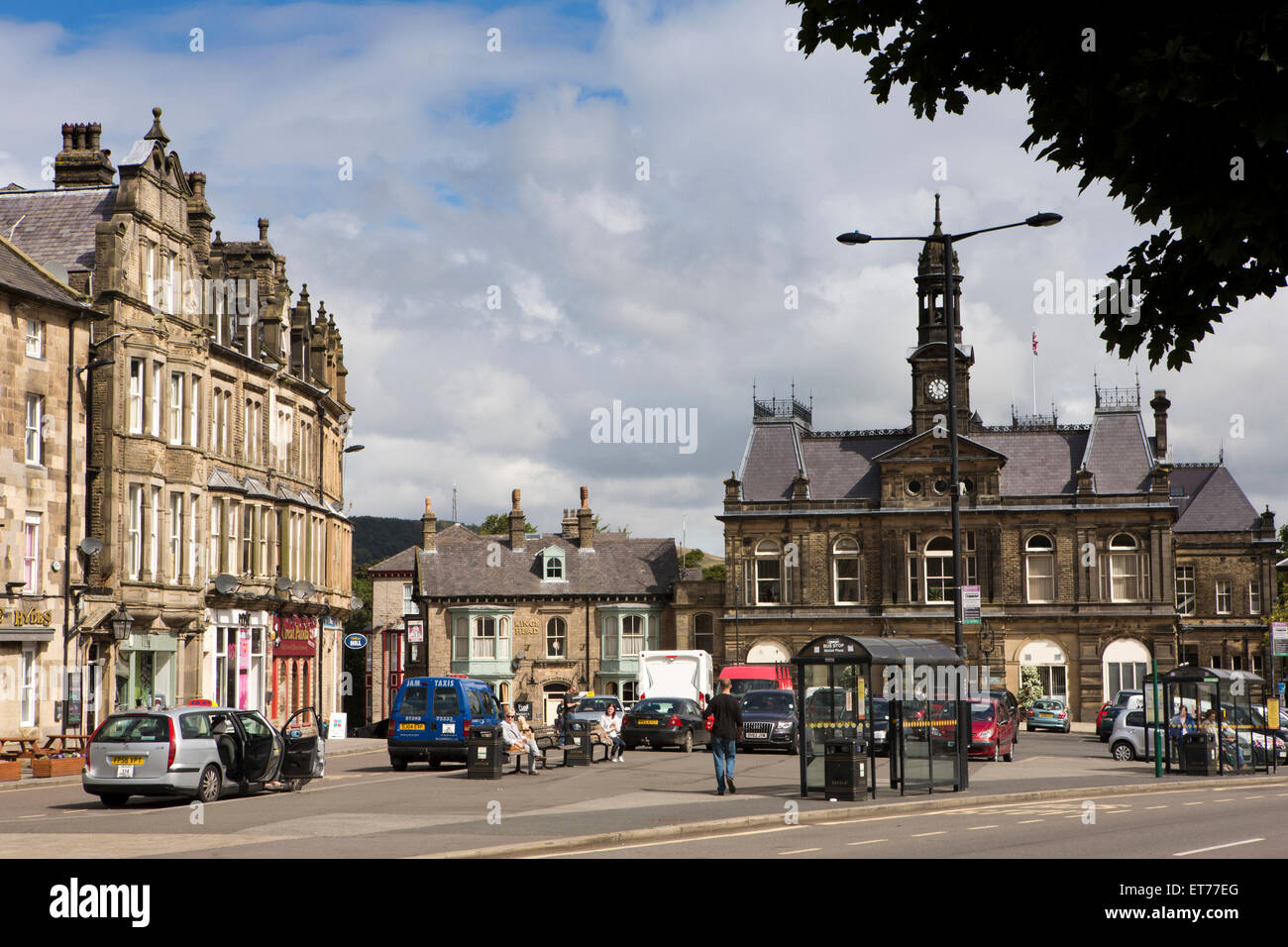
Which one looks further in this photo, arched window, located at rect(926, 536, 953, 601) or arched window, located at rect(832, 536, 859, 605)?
arched window, located at rect(832, 536, 859, 605)

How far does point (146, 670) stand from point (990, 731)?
2339cm

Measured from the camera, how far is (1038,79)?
864cm

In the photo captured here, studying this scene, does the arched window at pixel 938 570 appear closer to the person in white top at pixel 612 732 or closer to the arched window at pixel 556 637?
the arched window at pixel 556 637

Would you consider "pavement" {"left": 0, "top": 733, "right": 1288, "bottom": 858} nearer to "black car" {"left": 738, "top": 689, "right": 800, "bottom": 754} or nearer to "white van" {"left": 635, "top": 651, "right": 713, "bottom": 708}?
"black car" {"left": 738, "top": 689, "right": 800, "bottom": 754}

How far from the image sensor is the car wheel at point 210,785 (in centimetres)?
2356

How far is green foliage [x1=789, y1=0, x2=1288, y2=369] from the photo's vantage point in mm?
7395

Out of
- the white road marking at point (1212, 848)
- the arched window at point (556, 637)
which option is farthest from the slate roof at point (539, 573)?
the white road marking at point (1212, 848)

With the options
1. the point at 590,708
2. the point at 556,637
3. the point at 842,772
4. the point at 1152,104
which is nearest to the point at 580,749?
the point at 842,772

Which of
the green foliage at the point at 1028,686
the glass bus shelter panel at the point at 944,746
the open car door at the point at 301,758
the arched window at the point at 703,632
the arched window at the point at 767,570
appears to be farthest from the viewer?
the arched window at the point at 703,632

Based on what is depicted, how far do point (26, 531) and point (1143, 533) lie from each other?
5213 cm

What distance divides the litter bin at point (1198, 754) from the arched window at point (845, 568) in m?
42.8

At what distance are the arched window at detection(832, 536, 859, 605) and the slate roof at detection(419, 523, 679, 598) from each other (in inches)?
328

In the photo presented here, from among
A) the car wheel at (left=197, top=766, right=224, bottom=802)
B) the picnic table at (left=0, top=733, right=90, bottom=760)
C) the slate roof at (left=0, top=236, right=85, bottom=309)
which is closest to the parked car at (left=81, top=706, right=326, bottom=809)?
the car wheel at (left=197, top=766, right=224, bottom=802)
